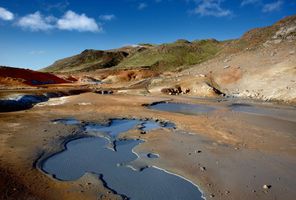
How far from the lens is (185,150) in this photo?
10648 millimetres

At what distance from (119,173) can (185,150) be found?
2979 mm

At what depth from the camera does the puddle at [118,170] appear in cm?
741

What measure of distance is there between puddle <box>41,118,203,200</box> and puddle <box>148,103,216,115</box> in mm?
8146

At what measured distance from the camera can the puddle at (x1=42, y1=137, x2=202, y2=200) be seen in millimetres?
7367

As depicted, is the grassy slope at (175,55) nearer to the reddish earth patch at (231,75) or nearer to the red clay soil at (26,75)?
the red clay soil at (26,75)

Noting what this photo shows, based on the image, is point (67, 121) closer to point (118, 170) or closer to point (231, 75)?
point (118, 170)

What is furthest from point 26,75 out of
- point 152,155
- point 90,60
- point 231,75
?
point 90,60

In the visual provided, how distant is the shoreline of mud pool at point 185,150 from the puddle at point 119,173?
262 mm

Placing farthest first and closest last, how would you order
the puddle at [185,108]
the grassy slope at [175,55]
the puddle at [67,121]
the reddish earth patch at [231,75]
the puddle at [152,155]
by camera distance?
the grassy slope at [175,55] < the reddish earth patch at [231,75] < the puddle at [185,108] < the puddle at [67,121] < the puddle at [152,155]

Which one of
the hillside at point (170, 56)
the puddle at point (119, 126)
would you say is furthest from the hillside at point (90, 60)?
the puddle at point (119, 126)

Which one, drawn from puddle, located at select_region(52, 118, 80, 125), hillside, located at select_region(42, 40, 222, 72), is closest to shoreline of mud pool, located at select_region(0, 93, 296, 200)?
puddle, located at select_region(52, 118, 80, 125)

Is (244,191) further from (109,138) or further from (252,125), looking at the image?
(252,125)

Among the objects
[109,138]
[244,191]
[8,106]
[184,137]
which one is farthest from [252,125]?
[8,106]

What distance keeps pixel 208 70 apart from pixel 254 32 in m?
25.2
